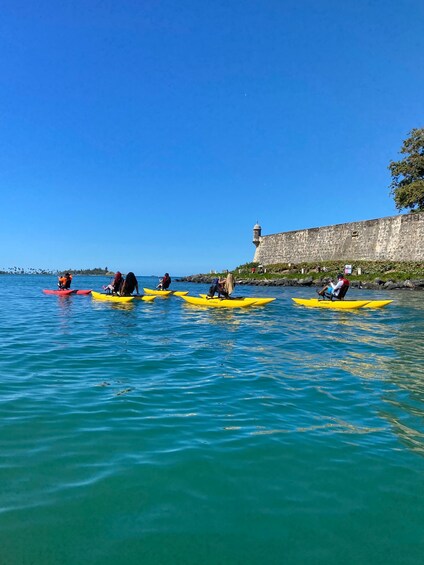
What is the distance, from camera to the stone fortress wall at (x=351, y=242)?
38.3 meters

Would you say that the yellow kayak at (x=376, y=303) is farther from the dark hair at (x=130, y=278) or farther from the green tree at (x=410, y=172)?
the green tree at (x=410, y=172)

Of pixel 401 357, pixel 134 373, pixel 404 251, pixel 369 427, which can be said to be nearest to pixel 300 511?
pixel 369 427

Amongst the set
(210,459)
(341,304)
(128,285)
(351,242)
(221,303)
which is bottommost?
(210,459)

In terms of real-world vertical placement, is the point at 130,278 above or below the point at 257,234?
below

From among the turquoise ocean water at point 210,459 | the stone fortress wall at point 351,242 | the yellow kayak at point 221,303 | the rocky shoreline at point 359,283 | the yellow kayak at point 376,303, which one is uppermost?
the stone fortress wall at point 351,242

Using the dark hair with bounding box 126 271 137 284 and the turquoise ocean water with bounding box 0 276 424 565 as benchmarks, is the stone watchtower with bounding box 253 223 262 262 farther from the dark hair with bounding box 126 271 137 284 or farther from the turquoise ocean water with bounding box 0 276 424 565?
the turquoise ocean water with bounding box 0 276 424 565

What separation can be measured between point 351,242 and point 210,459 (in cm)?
4430

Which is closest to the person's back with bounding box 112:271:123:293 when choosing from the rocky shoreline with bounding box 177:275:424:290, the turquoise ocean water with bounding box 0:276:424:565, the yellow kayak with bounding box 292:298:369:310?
the yellow kayak with bounding box 292:298:369:310

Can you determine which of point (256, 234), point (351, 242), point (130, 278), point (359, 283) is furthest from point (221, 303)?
point (256, 234)

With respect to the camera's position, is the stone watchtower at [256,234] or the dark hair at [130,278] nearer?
the dark hair at [130,278]

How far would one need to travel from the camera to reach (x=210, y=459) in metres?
3.59

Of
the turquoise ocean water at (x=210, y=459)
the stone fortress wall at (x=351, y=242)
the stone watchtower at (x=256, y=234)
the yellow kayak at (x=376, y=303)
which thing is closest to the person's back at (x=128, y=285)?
the yellow kayak at (x=376, y=303)

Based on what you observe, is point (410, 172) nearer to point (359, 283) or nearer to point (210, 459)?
point (359, 283)

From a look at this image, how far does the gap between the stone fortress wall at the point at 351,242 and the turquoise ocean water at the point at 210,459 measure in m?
33.6
